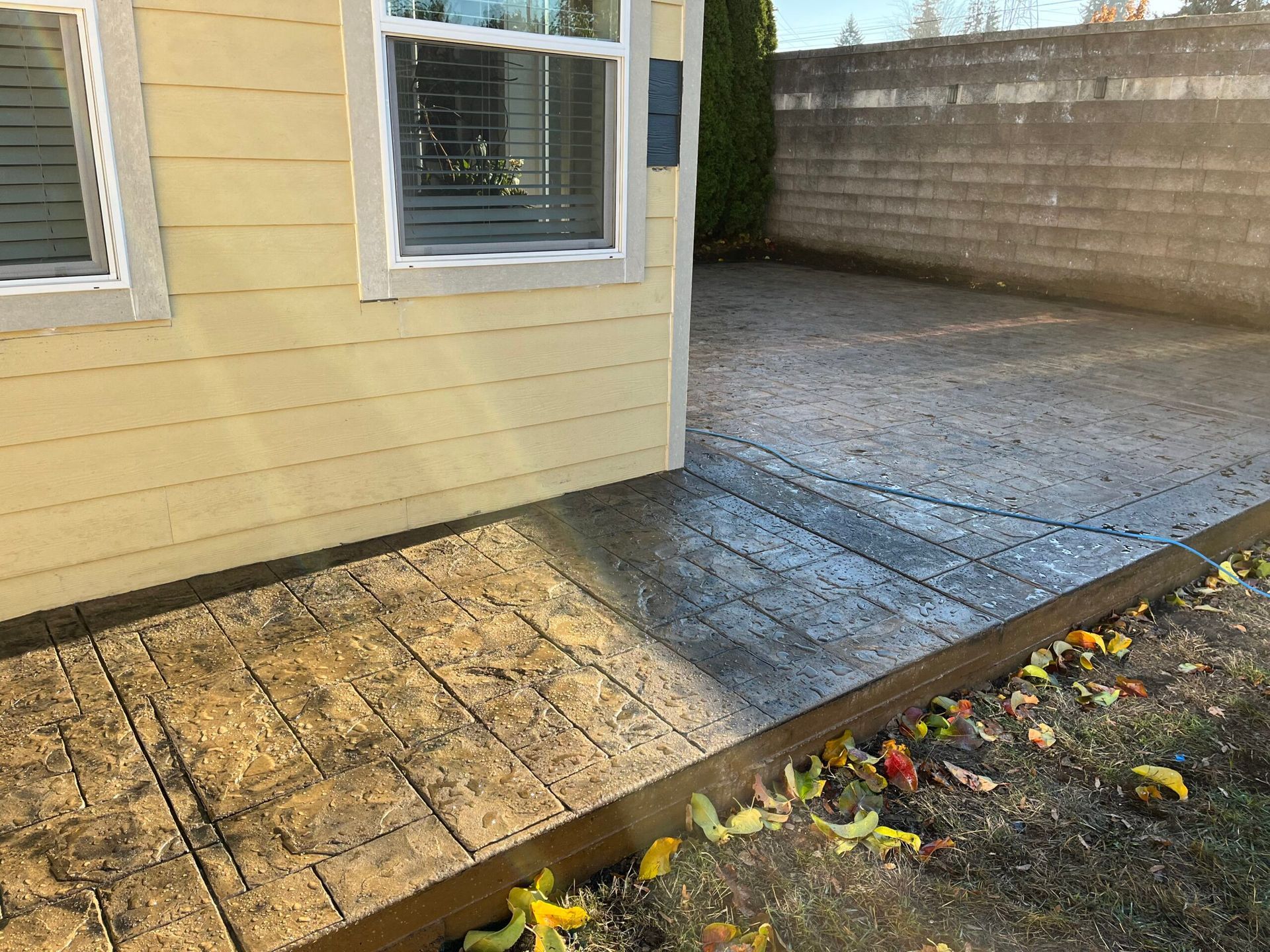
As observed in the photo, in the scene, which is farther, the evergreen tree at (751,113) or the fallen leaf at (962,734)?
the evergreen tree at (751,113)

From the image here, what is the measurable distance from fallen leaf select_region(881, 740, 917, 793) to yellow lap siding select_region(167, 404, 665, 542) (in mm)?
1645

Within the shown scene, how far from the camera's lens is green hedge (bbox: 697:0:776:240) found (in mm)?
10352

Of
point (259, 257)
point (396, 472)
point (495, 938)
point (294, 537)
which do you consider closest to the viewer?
point (495, 938)

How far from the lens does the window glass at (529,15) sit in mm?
2736

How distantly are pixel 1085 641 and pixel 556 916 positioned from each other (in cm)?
195

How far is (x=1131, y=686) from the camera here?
106 inches

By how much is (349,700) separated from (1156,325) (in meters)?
7.20

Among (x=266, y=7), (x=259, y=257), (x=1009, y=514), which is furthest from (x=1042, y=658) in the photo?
(x=266, y=7)

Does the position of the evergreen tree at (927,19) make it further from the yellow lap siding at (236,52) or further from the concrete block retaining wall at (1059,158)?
the yellow lap siding at (236,52)

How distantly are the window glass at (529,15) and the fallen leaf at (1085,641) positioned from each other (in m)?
2.42

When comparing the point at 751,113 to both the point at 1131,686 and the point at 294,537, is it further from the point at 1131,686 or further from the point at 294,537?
the point at 1131,686

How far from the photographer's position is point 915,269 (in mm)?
9672

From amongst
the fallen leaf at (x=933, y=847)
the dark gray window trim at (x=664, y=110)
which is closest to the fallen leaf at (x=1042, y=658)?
the fallen leaf at (x=933, y=847)

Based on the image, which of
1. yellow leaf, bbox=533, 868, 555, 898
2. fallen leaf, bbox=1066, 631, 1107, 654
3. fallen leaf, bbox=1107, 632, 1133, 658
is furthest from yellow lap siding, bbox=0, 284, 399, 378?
fallen leaf, bbox=1107, 632, 1133, 658
